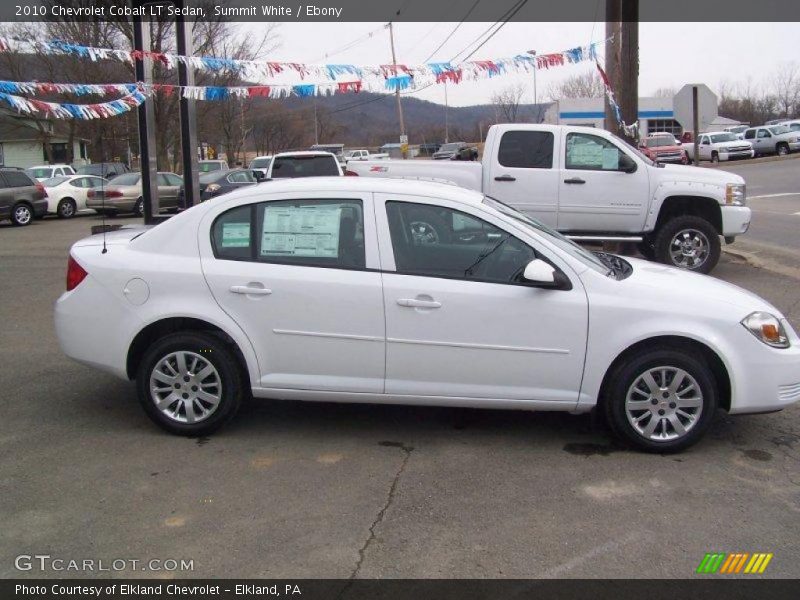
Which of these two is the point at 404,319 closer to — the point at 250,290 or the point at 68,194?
the point at 250,290

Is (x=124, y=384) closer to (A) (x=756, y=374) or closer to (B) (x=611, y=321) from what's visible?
(B) (x=611, y=321)

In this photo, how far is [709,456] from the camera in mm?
4895

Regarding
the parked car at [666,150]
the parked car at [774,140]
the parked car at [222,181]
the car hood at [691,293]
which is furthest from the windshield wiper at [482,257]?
the parked car at [774,140]

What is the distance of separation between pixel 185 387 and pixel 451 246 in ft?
6.44

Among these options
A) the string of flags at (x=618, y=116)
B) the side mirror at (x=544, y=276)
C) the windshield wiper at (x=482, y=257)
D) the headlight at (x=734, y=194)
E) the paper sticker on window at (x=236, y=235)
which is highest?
the string of flags at (x=618, y=116)

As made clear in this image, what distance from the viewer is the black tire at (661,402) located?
4781 millimetres

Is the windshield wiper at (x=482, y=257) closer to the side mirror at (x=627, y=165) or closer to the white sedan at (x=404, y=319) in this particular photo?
the white sedan at (x=404, y=319)

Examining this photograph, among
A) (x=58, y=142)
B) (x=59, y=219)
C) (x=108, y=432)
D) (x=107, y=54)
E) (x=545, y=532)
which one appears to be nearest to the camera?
(x=545, y=532)

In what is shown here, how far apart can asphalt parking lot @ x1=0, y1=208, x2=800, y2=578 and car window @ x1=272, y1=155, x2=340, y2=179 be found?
1089 centimetres

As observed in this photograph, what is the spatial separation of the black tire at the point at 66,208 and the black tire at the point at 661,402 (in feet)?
76.1

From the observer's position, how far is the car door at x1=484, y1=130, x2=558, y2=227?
10.8m

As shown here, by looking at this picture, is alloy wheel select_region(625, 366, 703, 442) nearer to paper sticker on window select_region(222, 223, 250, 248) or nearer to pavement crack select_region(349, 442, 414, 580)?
pavement crack select_region(349, 442, 414, 580)
